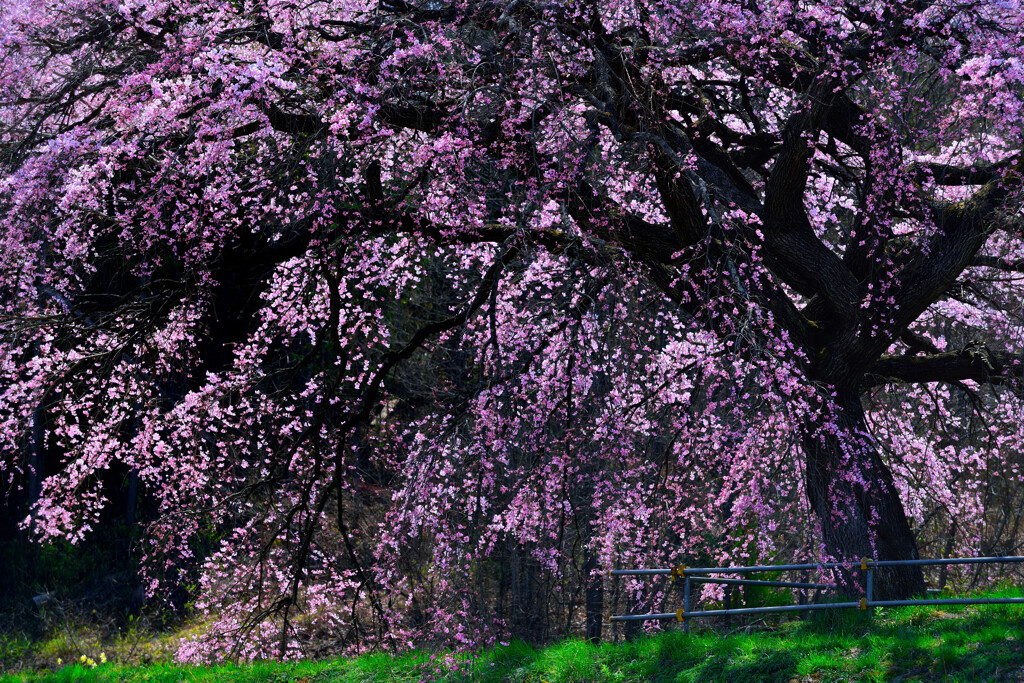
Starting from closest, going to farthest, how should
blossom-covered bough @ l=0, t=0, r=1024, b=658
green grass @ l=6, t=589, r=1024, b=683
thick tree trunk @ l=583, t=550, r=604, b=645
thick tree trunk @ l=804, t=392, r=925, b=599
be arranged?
1. green grass @ l=6, t=589, r=1024, b=683
2. blossom-covered bough @ l=0, t=0, r=1024, b=658
3. thick tree trunk @ l=804, t=392, r=925, b=599
4. thick tree trunk @ l=583, t=550, r=604, b=645

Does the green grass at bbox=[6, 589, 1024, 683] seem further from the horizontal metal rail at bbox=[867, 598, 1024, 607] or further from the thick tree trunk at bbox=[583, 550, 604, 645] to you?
the thick tree trunk at bbox=[583, 550, 604, 645]

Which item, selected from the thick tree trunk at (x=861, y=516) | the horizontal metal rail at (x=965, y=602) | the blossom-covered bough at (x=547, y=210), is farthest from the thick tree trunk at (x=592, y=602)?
the horizontal metal rail at (x=965, y=602)

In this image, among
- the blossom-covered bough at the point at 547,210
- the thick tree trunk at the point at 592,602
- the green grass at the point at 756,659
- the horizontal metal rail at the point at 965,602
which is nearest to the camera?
the green grass at the point at 756,659

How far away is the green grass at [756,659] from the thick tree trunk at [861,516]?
0.56 metres

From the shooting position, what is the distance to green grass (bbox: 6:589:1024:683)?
6.33 meters

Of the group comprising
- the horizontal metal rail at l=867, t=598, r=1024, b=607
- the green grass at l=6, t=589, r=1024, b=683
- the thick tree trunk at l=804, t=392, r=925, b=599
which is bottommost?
the green grass at l=6, t=589, r=1024, b=683

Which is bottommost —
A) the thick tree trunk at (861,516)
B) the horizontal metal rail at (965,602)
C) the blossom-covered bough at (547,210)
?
the horizontal metal rail at (965,602)

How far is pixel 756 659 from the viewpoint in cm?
706

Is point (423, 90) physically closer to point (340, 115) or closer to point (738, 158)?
point (340, 115)

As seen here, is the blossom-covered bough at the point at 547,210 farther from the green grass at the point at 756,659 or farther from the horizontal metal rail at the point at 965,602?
the horizontal metal rail at the point at 965,602

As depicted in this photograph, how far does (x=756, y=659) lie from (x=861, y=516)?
2.02 m

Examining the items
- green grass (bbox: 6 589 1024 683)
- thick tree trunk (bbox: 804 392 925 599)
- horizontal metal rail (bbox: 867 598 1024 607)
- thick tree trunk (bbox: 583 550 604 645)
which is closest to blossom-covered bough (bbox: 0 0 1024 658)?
thick tree trunk (bbox: 804 392 925 599)

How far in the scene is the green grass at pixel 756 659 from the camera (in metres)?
6.33

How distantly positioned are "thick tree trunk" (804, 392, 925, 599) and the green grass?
1.82 ft
